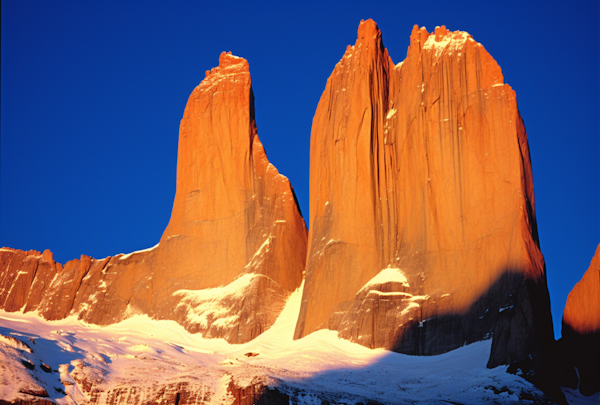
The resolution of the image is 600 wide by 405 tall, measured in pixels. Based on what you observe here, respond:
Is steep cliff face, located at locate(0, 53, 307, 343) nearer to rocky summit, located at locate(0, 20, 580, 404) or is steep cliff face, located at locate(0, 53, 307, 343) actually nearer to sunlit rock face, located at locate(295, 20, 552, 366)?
rocky summit, located at locate(0, 20, 580, 404)

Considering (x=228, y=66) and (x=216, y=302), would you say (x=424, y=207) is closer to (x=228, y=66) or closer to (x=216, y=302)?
(x=216, y=302)

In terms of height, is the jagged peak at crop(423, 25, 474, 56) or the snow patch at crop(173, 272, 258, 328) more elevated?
the jagged peak at crop(423, 25, 474, 56)

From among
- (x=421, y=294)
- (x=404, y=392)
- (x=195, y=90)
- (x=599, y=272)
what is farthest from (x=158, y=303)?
(x=599, y=272)

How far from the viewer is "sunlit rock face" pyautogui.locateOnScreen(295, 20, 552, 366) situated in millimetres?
44781

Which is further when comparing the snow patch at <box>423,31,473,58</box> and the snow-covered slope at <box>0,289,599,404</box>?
the snow patch at <box>423,31,473,58</box>

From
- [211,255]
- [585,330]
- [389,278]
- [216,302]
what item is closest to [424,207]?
[389,278]

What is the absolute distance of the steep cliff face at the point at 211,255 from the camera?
58.4 m

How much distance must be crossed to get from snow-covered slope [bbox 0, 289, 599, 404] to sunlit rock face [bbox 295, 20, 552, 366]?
2.01 meters

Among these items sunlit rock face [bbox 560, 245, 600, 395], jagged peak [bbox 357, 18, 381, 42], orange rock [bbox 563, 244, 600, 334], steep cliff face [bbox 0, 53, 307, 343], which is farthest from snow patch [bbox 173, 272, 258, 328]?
orange rock [bbox 563, 244, 600, 334]

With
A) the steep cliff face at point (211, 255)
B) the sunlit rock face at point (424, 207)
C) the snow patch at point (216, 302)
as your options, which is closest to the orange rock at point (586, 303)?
the sunlit rock face at point (424, 207)

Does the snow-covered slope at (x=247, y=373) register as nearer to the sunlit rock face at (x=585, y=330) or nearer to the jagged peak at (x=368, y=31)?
the sunlit rock face at (x=585, y=330)

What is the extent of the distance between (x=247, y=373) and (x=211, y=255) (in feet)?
76.9

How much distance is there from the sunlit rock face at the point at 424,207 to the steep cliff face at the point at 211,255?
4.58 metres

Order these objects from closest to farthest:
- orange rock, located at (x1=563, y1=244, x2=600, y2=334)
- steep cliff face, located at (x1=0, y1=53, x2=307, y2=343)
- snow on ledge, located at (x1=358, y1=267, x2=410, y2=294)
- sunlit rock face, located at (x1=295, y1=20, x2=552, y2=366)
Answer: orange rock, located at (x1=563, y1=244, x2=600, y2=334) → sunlit rock face, located at (x1=295, y1=20, x2=552, y2=366) → snow on ledge, located at (x1=358, y1=267, x2=410, y2=294) → steep cliff face, located at (x1=0, y1=53, x2=307, y2=343)
